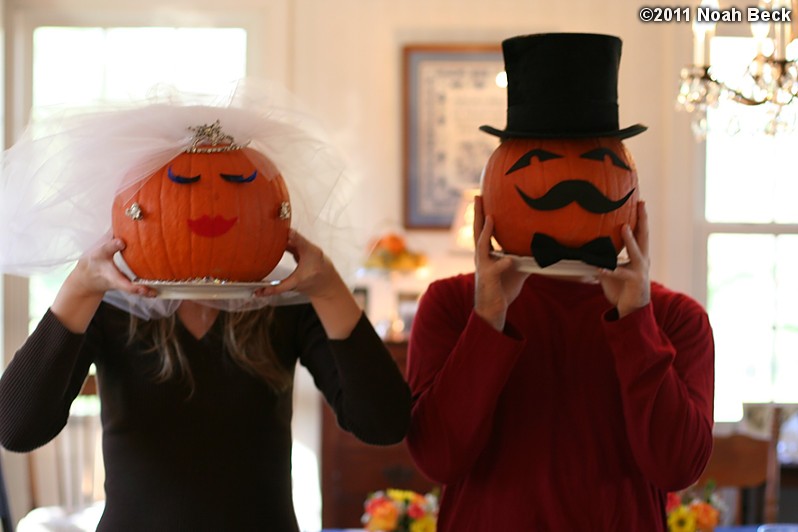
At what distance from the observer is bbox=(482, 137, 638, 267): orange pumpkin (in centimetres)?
126

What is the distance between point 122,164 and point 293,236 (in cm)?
25

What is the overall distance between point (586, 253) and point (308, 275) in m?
0.37

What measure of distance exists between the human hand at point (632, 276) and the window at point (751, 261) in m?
2.86

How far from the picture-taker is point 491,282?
4.20ft

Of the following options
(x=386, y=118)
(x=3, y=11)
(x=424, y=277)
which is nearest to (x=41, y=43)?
(x=3, y=11)

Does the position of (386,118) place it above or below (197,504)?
above

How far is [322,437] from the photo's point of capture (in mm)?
3539

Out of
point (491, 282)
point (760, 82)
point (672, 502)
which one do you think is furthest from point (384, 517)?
point (760, 82)

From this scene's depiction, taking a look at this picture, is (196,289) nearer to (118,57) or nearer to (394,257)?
(394,257)

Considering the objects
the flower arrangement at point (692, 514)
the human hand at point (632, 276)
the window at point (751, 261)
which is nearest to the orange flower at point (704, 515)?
the flower arrangement at point (692, 514)

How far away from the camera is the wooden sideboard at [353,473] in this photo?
11.5 feet

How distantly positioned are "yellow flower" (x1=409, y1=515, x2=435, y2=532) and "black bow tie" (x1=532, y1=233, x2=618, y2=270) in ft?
2.79

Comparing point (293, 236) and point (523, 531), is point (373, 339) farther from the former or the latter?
point (523, 531)

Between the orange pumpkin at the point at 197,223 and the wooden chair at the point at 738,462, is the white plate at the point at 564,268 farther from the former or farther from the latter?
the wooden chair at the point at 738,462
